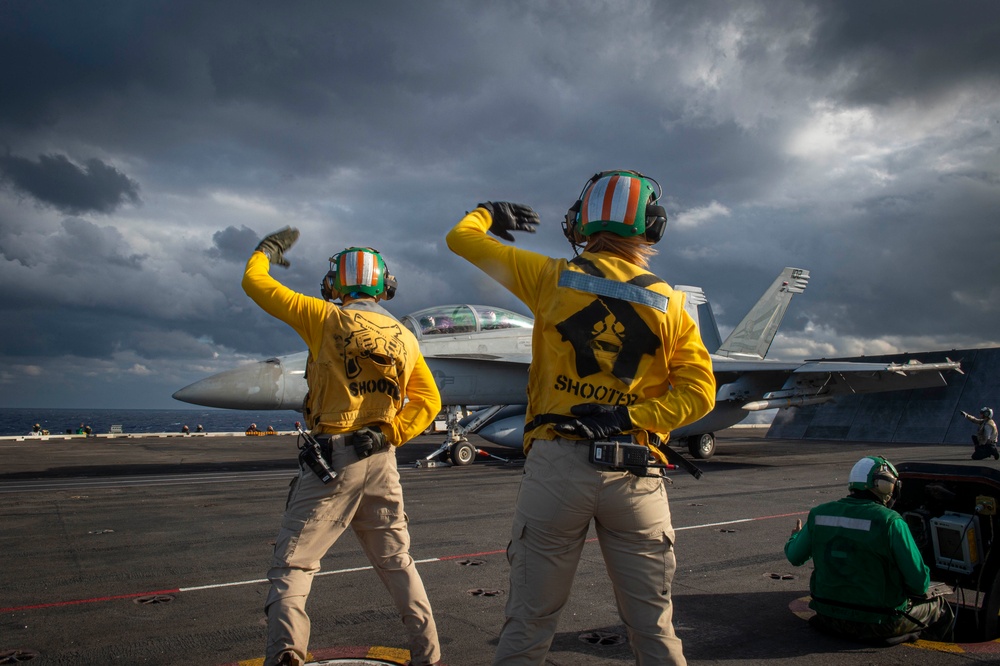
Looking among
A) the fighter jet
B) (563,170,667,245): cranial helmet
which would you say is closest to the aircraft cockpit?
the fighter jet

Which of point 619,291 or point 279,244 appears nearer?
point 619,291

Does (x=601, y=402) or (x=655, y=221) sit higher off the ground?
(x=655, y=221)

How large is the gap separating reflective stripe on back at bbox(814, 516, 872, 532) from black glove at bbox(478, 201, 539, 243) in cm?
259

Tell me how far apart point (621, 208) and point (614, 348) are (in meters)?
0.58

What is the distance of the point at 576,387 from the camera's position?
2.47 metres

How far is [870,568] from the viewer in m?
3.85

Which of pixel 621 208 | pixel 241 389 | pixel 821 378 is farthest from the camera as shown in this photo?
pixel 821 378

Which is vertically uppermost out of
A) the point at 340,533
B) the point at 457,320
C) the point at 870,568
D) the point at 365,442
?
the point at 457,320

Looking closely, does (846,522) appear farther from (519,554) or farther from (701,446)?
(701,446)

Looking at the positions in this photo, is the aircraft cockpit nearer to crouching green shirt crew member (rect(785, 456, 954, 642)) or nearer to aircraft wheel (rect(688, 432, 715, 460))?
aircraft wheel (rect(688, 432, 715, 460))

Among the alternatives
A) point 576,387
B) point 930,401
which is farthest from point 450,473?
point 930,401

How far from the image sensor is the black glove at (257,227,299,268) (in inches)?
152

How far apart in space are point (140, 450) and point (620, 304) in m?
24.3

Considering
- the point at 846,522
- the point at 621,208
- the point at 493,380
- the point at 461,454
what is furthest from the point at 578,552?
the point at 461,454
